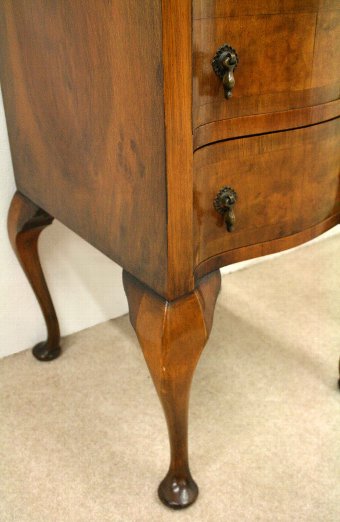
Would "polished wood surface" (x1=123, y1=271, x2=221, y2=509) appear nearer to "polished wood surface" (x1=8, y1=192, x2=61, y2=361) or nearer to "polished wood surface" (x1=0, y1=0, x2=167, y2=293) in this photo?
"polished wood surface" (x1=0, y1=0, x2=167, y2=293)

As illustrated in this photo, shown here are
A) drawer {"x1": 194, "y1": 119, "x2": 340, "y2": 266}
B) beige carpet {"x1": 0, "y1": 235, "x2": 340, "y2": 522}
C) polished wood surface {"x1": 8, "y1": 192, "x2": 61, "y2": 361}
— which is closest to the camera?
drawer {"x1": 194, "y1": 119, "x2": 340, "y2": 266}

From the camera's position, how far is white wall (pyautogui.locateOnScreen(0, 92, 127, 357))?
1145 mm

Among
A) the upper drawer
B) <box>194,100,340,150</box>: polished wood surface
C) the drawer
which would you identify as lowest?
the drawer

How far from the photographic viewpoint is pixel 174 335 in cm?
68

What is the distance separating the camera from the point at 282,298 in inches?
56.2

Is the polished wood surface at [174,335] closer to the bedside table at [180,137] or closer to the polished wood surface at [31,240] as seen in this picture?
the bedside table at [180,137]

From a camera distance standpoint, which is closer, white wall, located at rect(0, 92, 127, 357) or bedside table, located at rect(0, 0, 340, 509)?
bedside table, located at rect(0, 0, 340, 509)

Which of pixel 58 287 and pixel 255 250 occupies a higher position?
pixel 255 250

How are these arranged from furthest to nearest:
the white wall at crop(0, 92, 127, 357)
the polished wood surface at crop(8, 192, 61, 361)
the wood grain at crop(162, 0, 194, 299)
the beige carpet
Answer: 1. the white wall at crop(0, 92, 127, 357)
2. the polished wood surface at crop(8, 192, 61, 361)
3. the beige carpet
4. the wood grain at crop(162, 0, 194, 299)

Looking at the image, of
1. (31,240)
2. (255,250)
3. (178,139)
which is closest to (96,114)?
(178,139)

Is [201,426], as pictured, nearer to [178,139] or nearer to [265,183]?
[265,183]

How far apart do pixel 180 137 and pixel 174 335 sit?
9.8 inches

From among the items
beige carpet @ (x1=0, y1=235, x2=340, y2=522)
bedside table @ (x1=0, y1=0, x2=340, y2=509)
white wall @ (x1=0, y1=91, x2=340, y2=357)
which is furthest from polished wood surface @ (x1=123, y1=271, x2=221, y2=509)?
white wall @ (x1=0, y1=91, x2=340, y2=357)

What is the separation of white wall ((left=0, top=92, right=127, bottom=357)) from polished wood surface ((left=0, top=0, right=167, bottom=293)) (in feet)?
0.84
